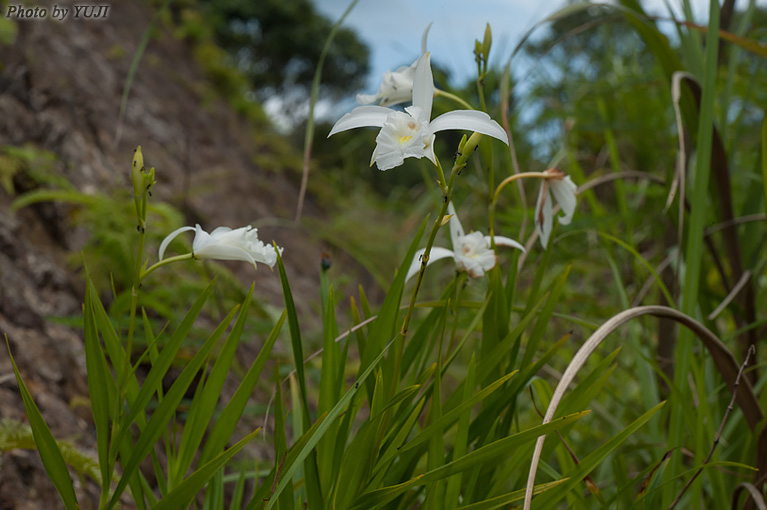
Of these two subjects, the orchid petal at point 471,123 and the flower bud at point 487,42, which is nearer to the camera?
the orchid petal at point 471,123

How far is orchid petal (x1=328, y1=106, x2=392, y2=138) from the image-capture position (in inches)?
18.5

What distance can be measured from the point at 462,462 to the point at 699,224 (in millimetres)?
392

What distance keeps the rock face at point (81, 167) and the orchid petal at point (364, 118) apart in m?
0.37

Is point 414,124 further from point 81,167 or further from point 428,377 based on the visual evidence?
point 81,167

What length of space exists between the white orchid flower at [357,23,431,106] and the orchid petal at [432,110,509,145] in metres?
0.15

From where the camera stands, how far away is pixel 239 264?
2.28m

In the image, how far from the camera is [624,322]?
55cm

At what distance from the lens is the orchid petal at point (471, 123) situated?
1.47 feet

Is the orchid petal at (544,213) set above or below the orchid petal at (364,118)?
below

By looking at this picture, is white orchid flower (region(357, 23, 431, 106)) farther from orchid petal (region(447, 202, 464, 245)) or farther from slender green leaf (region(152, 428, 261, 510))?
slender green leaf (region(152, 428, 261, 510))

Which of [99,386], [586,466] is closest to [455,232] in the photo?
[586,466]

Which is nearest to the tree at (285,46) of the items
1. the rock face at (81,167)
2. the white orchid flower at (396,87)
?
the rock face at (81,167)

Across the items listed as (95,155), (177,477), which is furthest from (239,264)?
(177,477)

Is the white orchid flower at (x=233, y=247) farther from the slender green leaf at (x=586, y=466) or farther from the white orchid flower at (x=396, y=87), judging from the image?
the slender green leaf at (x=586, y=466)
